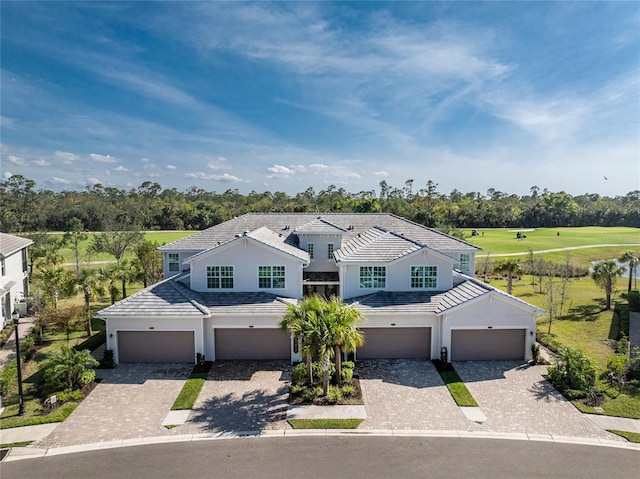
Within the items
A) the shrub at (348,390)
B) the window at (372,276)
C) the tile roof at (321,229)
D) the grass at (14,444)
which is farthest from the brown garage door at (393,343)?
the grass at (14,444)

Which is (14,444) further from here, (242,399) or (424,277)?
(424,277)

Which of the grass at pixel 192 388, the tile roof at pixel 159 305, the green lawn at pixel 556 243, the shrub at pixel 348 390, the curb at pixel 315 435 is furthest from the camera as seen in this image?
the green lawn at pixel 556 243

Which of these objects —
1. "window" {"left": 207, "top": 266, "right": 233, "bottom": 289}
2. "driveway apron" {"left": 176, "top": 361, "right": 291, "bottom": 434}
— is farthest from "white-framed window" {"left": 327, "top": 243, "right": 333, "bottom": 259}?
"driveway apron" {"left": 176, "top": 361, "right": 291, "bottom": 434}

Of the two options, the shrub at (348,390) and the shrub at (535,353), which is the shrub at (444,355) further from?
the shrub at (348,390)

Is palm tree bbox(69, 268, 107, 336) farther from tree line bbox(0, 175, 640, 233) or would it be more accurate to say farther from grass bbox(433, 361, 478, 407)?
tree line bbox(0, 175, 640, 233)

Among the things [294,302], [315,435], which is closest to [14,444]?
[315,435]

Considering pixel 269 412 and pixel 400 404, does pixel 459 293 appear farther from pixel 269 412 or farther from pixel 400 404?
pixel 269 412
